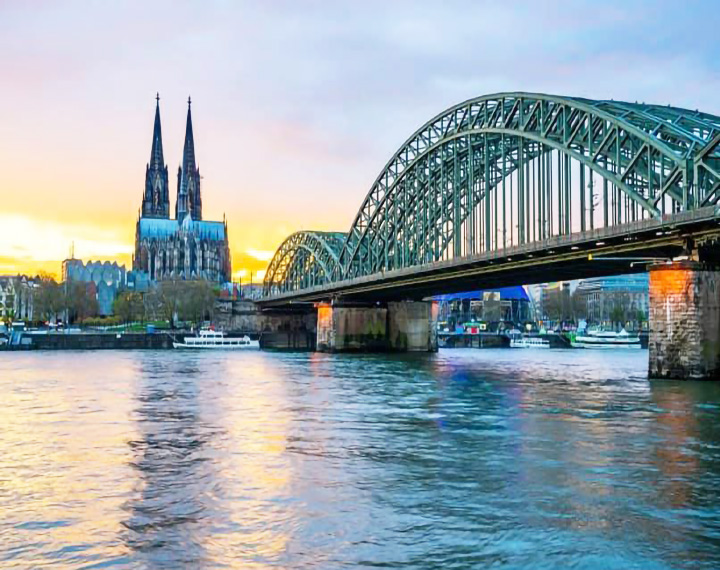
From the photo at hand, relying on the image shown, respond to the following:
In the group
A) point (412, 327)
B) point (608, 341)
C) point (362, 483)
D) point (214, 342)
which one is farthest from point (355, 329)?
point (362, 483)

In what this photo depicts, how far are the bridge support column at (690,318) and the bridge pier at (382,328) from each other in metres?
55.0

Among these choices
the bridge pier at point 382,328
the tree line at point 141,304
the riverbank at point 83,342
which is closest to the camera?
the bridge pier at point 382,328

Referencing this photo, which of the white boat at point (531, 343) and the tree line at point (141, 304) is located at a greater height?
the tree line at point (141, 304)

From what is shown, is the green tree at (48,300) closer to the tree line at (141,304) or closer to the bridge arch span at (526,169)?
the tree line at (141,304)

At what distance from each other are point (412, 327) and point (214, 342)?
38585mm

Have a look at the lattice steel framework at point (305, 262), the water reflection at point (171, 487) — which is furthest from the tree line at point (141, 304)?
the water reflection at point (171, 487)

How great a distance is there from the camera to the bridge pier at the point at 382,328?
99.9m

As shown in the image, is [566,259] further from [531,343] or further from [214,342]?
[531,343]

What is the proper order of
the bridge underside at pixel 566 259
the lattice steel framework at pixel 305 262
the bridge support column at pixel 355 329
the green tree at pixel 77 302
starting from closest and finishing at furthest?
the bridge underside at pixel 566 259
the bridge support column at pixel 355 329
the lattice steel framework at pixel 305 262
the green tree at pixel 77 302

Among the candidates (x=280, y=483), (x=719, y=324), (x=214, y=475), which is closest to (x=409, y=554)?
(x=280, y=483)

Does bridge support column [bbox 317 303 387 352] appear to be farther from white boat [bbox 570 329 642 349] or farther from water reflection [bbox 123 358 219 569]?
water reflection [bbox 123 358 219 569]

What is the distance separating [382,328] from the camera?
103m

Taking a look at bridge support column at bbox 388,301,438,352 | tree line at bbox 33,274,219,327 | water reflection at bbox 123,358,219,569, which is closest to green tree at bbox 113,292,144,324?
tree line at bbox 33,274,219,327

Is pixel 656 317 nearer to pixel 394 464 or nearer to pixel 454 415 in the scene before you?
pixel 454 415
